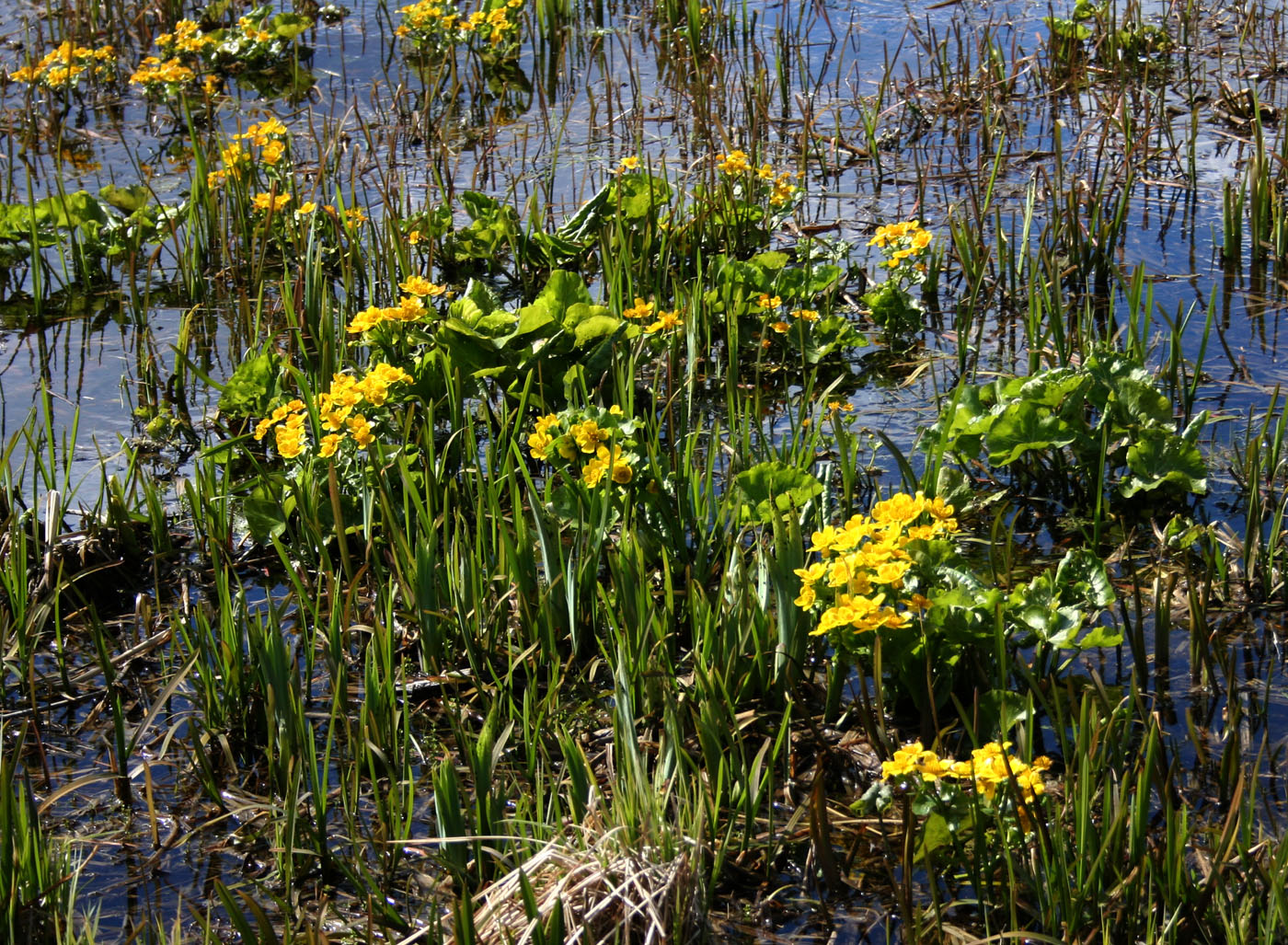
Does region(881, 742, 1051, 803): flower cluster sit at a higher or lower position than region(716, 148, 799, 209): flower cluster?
lower

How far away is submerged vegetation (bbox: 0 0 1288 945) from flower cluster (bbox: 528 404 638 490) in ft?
0.03

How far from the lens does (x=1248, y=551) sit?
2.54 metres

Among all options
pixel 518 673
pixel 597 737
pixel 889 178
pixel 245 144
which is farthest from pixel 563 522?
pixel 245 144

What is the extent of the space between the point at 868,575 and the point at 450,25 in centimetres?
453

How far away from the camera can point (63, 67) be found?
229 inches

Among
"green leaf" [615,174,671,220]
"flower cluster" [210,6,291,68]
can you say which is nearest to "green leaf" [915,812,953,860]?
"green leaf" [615,174,671,220]

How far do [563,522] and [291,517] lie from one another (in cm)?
68

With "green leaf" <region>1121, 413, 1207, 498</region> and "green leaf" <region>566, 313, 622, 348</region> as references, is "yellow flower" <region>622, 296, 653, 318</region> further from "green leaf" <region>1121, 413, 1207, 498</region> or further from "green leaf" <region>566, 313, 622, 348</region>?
"green leaf" <region>1121, 413, 1207, 498</region>

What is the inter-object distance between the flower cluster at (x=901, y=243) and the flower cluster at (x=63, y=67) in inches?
156

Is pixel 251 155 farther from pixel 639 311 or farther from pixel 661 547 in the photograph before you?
pixel 661 547

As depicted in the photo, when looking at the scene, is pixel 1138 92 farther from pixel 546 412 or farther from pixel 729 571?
pixel 729 571

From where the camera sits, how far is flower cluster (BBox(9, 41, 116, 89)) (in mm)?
5755

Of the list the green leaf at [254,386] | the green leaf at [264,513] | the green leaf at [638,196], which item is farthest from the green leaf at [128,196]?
the green leaf at [264,513]

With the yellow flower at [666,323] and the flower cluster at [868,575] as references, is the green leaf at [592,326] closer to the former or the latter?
the yellow flower at [666,323]
